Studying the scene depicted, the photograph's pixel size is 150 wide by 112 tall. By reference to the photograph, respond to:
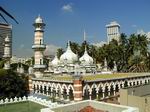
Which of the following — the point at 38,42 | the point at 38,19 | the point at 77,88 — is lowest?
the point at 77,88

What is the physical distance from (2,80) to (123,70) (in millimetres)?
39856

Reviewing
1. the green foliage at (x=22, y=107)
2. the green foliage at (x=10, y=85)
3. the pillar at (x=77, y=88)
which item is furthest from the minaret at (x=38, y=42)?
the green foliage at (x=22, y=107)

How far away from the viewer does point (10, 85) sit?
2705 centimetres

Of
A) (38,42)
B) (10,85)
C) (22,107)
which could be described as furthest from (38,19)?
(22,107)

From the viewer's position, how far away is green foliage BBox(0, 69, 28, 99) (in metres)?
26.5

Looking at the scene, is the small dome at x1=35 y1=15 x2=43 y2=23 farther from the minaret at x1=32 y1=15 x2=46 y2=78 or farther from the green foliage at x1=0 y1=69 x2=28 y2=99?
the green foliage at x1=0 y1=69 x2=28 y2=99

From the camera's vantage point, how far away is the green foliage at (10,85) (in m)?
26.5

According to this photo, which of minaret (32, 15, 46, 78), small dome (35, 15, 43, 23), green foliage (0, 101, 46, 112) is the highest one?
small dome (35, 15, 43, 23)

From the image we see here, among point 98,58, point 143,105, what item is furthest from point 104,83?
point 98,58

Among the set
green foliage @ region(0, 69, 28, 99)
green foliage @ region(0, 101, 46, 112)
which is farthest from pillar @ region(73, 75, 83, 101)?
green foliage @ region(0, 69, 28, 99)

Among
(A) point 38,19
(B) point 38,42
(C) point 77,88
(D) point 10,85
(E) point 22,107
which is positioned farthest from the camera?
(A) point 38,19

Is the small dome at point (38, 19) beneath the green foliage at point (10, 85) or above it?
above

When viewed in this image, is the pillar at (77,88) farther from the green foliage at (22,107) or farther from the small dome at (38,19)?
the small dome at (38,19)

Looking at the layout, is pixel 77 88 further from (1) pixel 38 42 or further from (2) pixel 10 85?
(1) pixel 38 42
